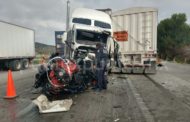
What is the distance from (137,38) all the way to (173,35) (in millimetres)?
56902

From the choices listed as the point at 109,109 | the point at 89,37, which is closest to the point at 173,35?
the point at 89,37

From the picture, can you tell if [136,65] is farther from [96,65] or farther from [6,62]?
[6,62]

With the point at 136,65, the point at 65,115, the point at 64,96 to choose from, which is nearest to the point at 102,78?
the point at 64,96

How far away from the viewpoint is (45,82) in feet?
31.7

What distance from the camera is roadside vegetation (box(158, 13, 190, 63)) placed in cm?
7119

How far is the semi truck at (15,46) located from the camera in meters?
23.1

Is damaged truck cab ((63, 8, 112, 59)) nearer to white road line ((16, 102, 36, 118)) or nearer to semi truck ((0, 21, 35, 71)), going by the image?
white road line ((16, 102, 36, 118))

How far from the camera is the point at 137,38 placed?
18.8m

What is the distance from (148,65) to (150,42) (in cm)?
146

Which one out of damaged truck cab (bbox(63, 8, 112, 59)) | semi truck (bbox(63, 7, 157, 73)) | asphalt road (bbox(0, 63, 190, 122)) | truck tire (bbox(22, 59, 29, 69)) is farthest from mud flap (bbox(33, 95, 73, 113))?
truck tire (bbox(22, 59, 29, 69))

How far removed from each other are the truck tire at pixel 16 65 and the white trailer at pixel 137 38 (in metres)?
10.4

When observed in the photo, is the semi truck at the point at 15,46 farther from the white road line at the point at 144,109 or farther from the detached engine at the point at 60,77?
the white road line at the point at 144,109

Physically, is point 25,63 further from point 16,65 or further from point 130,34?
point 130,34

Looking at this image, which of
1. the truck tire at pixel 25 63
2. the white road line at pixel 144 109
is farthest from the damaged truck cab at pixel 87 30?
the truck tire at pixel 25 63
